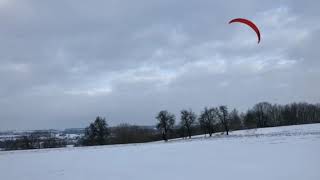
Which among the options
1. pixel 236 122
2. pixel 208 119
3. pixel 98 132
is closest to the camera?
pixel 98 132

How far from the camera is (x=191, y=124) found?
9494cm

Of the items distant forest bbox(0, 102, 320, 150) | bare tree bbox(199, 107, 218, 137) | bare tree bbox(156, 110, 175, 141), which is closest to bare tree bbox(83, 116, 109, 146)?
distant forest bbox(0, 102, 320, 150)

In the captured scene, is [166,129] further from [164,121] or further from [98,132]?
[98,132]

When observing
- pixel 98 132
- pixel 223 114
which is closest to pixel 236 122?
pixel 223 114

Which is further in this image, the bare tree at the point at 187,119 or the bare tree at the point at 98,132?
the bare tree at the point at 187,119

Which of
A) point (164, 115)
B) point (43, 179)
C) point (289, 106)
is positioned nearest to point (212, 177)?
point (43, 179)

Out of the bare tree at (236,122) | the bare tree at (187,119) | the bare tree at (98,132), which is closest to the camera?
the bare tree at (98,132)

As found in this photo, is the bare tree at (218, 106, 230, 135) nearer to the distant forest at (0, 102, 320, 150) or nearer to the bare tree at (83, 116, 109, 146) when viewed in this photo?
the distant forest at (0, 102, 320, 150)

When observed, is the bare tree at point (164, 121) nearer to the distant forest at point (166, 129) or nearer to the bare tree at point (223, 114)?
the distant forest at point (166, 129)

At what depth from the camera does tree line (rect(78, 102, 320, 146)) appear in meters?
80.6

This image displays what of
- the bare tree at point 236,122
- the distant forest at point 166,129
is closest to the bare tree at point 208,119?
the distant forest at point 166,129

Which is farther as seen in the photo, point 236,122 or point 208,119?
point 236,122

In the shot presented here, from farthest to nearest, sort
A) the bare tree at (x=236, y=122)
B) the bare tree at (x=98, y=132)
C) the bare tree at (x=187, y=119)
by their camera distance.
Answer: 1. the bare tree at (x=236, y=122)
2. the bare tree at (x=187, y=119)
3. the bare tree at (x=98, y=132)

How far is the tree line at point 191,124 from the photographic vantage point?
80625mm
